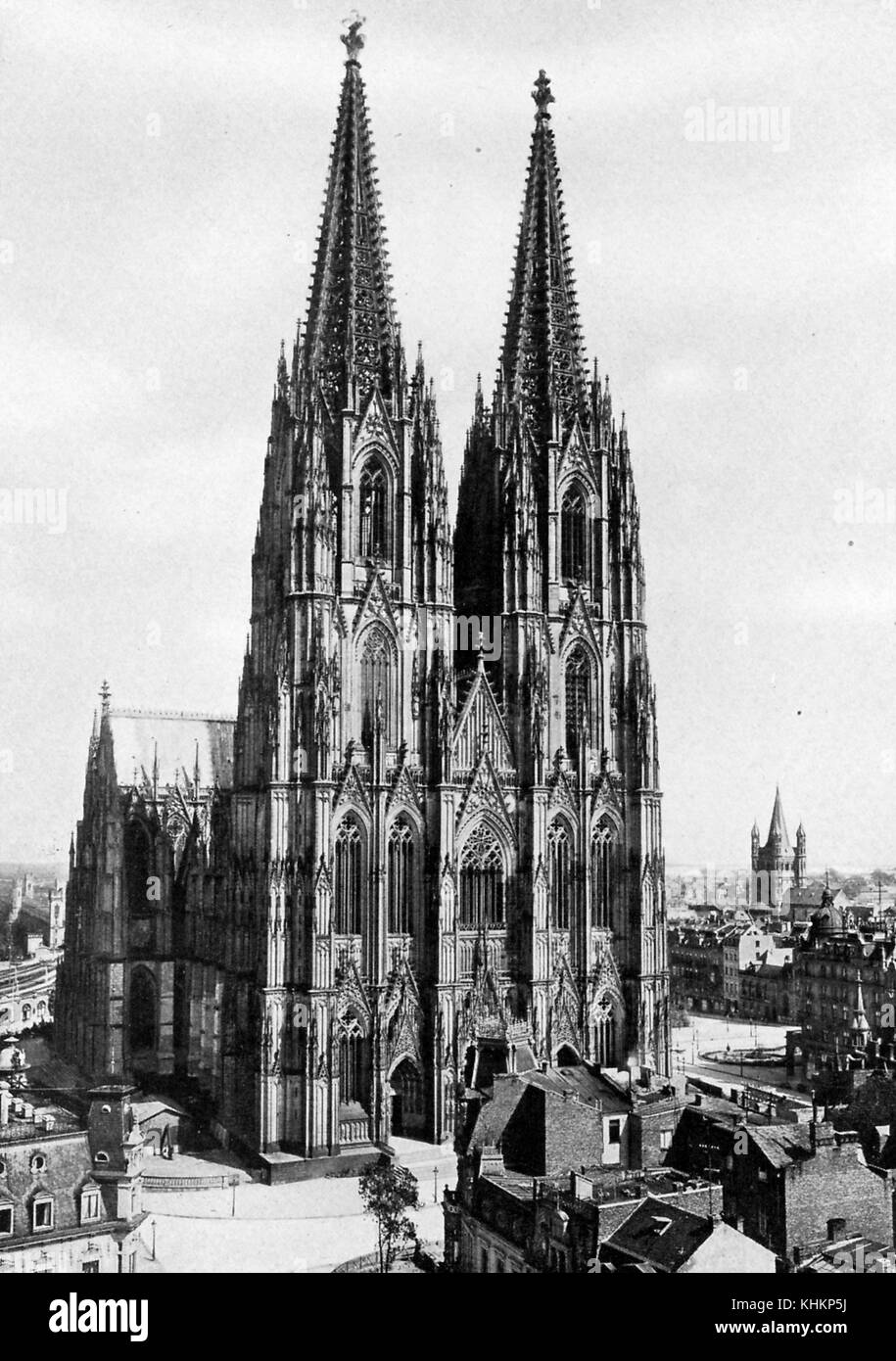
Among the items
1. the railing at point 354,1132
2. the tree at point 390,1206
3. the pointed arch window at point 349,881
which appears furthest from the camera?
the pointed arch window at point 349,881

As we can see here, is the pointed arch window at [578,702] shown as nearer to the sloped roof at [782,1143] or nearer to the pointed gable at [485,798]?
the pointed gable at [485,798]

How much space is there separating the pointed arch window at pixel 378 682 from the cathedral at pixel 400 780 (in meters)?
0.12

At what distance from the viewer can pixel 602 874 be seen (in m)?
73.8

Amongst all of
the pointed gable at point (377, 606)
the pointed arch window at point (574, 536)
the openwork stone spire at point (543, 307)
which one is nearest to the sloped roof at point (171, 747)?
the pointed gable at point (377, 606)

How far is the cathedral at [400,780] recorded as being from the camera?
6316 centimetres

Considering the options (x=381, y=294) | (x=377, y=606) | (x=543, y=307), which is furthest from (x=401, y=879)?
(x=543, y=307)

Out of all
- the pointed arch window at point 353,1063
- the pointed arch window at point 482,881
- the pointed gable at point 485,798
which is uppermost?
the pointed gable at point 485,798

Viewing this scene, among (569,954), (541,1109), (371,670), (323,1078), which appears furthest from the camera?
(569,954)

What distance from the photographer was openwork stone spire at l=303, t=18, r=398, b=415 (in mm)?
69375

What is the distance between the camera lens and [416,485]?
70.3m
